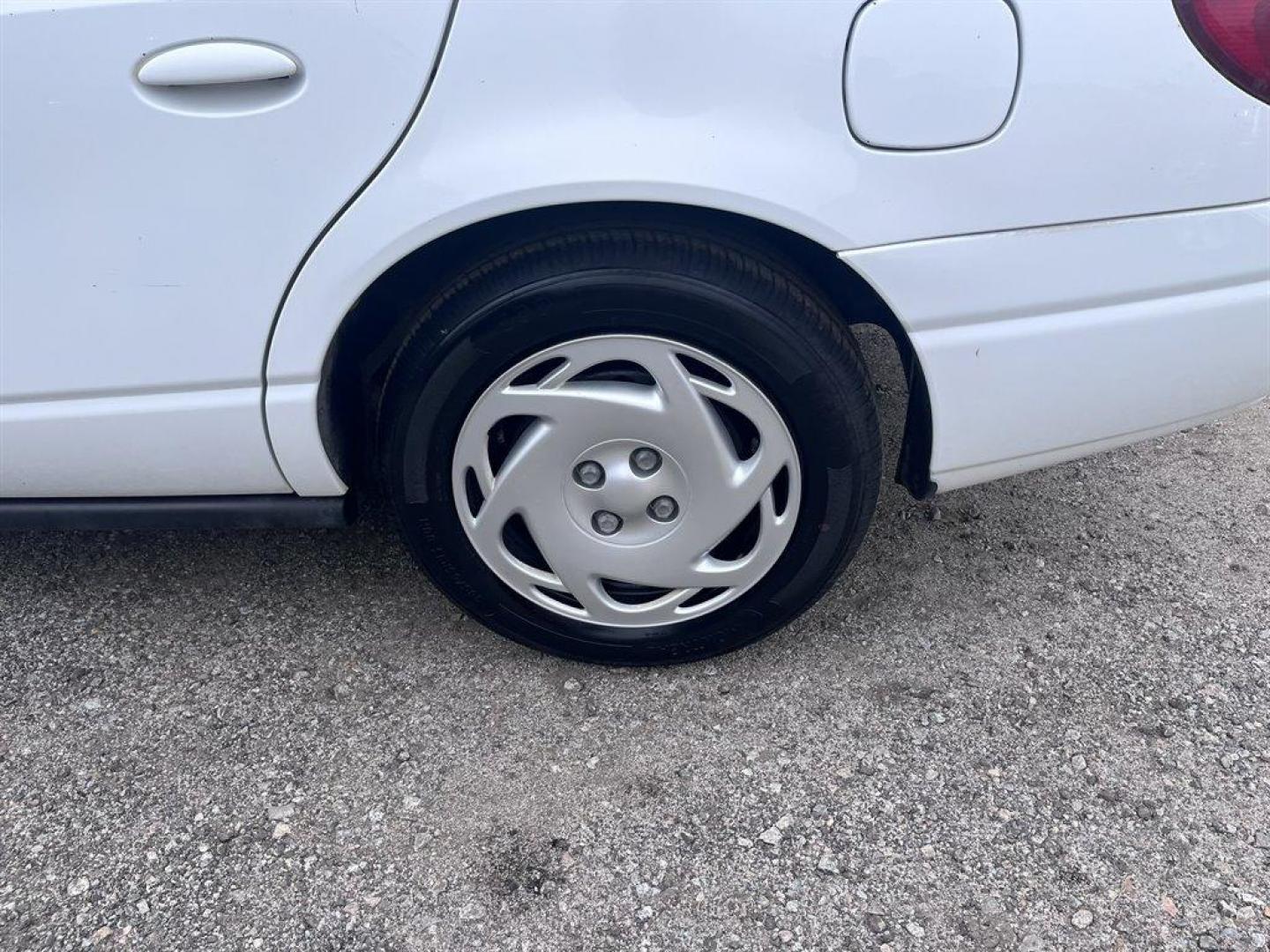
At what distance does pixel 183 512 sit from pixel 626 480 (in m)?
0.88

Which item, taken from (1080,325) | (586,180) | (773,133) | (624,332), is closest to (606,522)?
(624,332)

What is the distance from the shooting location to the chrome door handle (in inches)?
59.9

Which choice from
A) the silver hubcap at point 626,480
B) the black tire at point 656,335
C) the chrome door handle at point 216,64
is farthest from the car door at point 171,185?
the silver hubcap at point 626,480

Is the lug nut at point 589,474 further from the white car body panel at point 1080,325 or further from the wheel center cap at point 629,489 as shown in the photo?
the white car body panel at point 1080,325

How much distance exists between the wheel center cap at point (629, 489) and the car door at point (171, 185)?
0.60 meters

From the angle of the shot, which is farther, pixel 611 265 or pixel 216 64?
pixel 611 265

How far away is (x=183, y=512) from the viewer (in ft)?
6.48

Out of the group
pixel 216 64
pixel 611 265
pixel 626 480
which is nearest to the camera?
pixel 216 64

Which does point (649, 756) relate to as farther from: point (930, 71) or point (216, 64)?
point (216, 64)

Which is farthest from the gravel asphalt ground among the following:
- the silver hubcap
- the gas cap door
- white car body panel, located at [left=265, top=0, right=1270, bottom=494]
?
the gas cap door

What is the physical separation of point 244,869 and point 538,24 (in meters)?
1.49

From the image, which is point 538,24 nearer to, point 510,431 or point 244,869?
point 510,431

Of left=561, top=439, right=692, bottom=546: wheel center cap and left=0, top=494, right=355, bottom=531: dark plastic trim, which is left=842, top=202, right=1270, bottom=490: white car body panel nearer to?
left=561, top=439, right=692, bottom=546: wheel center cap

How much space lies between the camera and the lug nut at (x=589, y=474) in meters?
1.90
